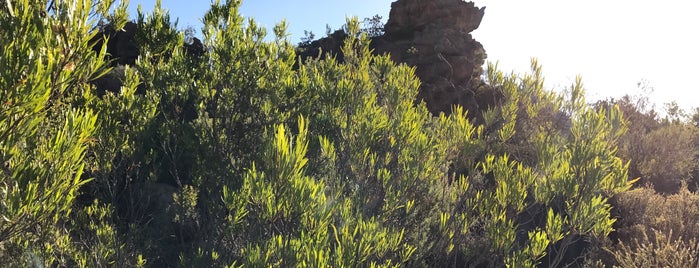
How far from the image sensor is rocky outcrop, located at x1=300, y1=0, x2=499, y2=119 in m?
24.0

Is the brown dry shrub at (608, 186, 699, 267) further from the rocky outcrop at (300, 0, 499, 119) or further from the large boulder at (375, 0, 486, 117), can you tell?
the large boulder at (375, 0, 486, 117)

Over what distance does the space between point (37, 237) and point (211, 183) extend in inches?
106

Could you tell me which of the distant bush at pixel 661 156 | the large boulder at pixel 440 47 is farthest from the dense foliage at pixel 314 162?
the large boulder at pixel 440 47

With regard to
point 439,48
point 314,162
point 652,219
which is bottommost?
point 652,219

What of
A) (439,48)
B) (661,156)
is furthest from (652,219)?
(439,48)

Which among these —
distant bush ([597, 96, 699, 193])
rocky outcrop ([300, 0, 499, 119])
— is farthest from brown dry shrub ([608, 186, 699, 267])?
rocky outcrop ([300, 0, 499, 119])

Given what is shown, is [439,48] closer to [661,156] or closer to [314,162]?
[661,156]

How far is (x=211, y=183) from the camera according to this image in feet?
26.2

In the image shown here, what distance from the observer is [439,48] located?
26531mm

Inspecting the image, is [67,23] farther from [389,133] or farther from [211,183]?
[211,183]

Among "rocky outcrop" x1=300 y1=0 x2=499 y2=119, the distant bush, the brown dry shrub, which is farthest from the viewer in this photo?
"rocky outcrop" x1=300 y1=0 x2=499 y2=119

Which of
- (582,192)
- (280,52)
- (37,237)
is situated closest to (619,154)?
(582,192)

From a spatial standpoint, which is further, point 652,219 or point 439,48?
point 439,48

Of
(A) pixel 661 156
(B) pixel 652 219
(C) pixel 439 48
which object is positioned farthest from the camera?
(C) pixel 439 48
